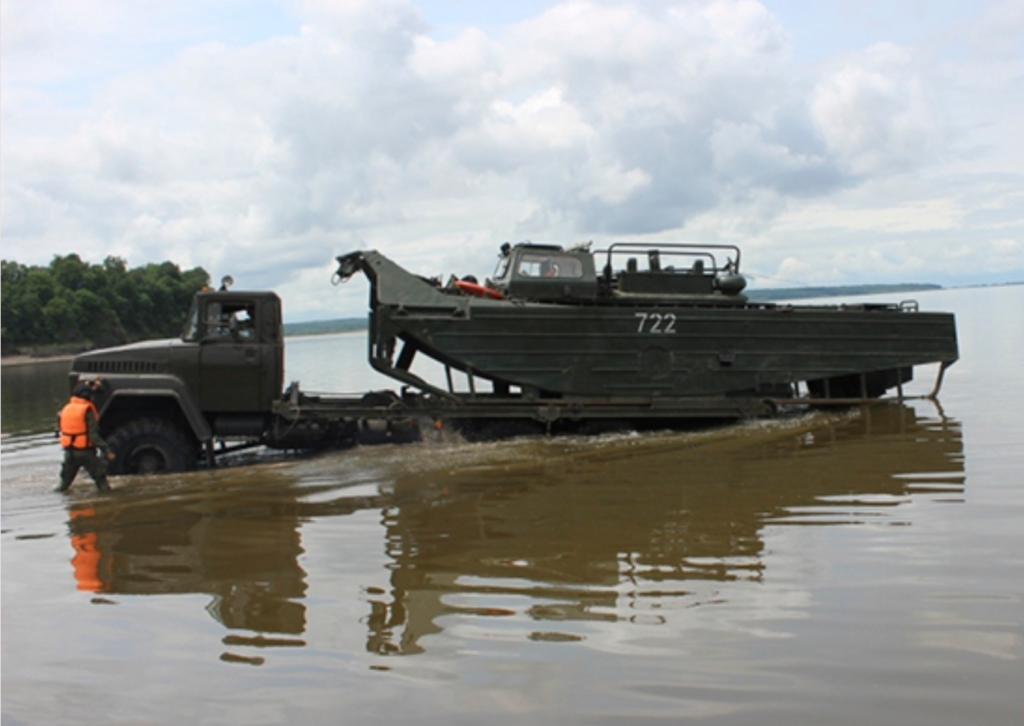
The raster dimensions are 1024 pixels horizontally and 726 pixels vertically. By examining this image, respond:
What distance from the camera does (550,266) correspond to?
13344 millimetres

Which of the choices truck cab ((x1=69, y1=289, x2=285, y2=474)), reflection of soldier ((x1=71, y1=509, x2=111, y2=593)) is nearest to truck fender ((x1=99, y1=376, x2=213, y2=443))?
truck cab ((x1=69, y1=289, x2=285, y2=474))

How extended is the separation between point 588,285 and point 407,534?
6443mm

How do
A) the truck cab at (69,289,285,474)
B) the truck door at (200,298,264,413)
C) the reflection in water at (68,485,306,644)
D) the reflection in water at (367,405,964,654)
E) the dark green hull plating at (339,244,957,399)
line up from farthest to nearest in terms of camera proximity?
1. the dark green hull plating at (339,244,957,399)
2. the truck door at (200,298,264,413)
3. the truck cab at (69,289,285,474)
4. the reflection in water at (68,485,306,644)
5. the reflection in water at (367,405,964,654)

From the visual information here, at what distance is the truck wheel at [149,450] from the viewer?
11.1m

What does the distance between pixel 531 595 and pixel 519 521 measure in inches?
83.6

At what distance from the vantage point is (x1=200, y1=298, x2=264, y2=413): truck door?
37.8ft

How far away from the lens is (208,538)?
764cm

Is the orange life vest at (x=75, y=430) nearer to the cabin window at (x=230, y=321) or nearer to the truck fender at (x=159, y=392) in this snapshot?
the truck fender at (x=159, y=392)

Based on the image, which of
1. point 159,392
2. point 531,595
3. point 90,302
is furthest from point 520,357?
point 90,302

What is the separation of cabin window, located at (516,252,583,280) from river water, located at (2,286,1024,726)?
345cm

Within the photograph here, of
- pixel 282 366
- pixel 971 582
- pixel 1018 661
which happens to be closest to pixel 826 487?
pixel 971 582

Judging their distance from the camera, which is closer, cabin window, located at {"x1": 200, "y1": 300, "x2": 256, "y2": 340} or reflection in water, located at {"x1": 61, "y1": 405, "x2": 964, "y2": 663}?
reflection in water, located at {"x1": 61, "y1": 405, "x2": 964, "y2": 663}

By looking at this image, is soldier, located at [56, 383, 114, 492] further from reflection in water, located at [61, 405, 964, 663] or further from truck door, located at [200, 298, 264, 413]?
truck door, located at [200, 298, 264, 413]

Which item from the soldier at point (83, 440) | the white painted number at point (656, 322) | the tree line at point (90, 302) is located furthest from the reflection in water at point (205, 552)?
the tree line at point (90, 302)
